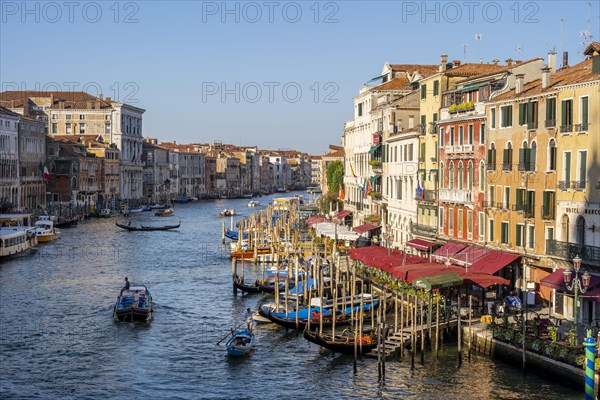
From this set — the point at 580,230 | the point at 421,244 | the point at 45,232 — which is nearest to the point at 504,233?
the point at 580,230

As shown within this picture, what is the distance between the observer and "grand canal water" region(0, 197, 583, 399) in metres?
19.8

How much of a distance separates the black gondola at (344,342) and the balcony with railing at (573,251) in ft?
16.6

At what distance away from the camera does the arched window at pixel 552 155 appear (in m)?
23.7

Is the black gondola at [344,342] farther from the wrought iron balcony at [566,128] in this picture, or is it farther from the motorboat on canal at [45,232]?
the motorboat on canal at [45,232]

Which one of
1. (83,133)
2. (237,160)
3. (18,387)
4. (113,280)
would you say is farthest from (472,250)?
(237,160)

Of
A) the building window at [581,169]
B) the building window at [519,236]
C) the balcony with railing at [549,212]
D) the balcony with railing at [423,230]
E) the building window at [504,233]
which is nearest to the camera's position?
the building window at [581,169]

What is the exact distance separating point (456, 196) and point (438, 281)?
7.43 metres

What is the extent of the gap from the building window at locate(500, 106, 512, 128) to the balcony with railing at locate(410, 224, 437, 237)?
21.5ft

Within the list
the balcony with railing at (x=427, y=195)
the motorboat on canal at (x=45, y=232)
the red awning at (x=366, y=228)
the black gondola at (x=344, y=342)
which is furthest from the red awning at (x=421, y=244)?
the motorboat on canal at (x=45, y=232)

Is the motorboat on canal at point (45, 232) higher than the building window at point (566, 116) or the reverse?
the reverse

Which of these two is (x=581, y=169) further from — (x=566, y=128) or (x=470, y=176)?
(x=470, y=176)

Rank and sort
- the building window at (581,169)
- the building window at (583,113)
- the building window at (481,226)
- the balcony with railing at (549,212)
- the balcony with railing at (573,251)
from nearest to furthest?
the balcony with railing at (573,251)
the building window at (583,113)
the building window at (581,169)
the balcony with railing at (549,212)
the building window at (481,226)

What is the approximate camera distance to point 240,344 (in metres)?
23.2

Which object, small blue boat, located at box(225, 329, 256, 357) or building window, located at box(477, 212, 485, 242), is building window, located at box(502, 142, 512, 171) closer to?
Result: building window, located at box(477, 212, 485, 242)
